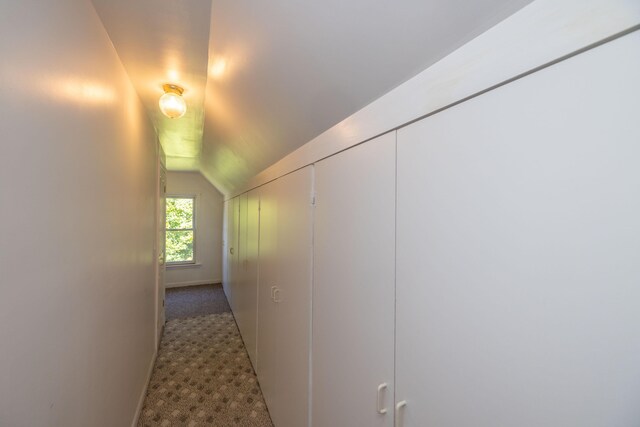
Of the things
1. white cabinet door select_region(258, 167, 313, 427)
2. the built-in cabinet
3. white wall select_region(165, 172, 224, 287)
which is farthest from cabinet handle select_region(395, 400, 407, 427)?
white wall select_region(165, 172, 224, 287)

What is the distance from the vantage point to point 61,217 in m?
0.82

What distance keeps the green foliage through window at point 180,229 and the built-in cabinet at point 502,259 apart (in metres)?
5.40

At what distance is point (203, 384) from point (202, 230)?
12.5 feet

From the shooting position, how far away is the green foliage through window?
5438 mm

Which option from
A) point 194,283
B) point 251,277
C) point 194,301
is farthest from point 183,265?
point 251,277

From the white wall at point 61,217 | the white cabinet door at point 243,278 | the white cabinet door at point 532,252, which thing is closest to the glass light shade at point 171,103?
the white wall at point 61,217

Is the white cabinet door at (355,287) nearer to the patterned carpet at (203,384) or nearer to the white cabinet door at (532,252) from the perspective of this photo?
the white cabinet door at (532,252)

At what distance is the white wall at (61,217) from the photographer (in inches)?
23.7

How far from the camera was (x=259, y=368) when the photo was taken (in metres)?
2.36

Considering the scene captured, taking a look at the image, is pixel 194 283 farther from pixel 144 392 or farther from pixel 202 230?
pixel 144 392

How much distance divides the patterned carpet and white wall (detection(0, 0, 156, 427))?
617 mm

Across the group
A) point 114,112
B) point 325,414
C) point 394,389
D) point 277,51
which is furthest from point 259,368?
point 277,51

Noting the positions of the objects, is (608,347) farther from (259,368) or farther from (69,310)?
(259,368)

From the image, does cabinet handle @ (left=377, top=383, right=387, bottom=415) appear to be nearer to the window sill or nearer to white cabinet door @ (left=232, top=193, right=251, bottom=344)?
white cabinet door @ (left=232, top=193, right=251, bottom=344)
